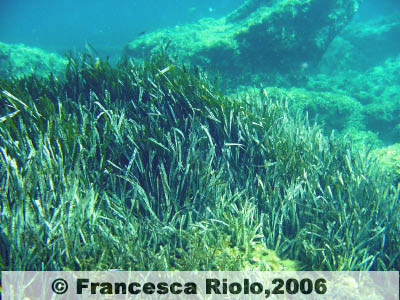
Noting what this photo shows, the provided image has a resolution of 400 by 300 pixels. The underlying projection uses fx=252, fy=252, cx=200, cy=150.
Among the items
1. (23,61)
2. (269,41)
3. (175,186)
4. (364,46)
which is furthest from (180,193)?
(364,46)

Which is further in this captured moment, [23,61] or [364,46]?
[364,46]

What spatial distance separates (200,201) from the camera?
3.23 metres

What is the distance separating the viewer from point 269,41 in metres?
10.0

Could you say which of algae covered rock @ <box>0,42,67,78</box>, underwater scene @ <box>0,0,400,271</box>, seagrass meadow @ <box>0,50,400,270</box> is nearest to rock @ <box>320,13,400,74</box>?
underwater scene @ <box>0,0,400,271</box>

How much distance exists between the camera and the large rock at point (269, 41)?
9.76m

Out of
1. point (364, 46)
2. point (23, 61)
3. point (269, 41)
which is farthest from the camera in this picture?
point (364, 46)

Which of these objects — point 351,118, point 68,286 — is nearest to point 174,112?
point 68,286

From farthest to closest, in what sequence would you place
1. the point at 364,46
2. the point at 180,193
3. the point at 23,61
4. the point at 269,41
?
the point at 364,46 → the point at 23,61 → the point at 269,41 → the point at 180,193

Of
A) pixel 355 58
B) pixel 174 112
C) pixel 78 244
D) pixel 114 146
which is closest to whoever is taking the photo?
pixel 78 244

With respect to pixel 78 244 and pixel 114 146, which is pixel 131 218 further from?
pixel 114 146

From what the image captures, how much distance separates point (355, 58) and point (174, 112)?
18.4m

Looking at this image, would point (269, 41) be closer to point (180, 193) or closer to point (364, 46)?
point (180, 193)

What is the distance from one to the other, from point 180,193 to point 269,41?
29.0 ft

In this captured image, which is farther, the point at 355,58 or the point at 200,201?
the point at 355,58
